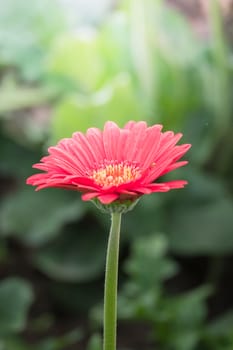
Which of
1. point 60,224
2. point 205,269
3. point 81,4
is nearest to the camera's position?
point 60,224

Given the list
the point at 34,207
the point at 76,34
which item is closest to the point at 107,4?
the point at 76,34

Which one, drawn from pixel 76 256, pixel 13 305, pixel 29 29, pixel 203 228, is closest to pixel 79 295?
pixel 76 256

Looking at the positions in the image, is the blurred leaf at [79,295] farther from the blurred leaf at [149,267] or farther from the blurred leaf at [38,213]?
the blurred leaf at [149,267]

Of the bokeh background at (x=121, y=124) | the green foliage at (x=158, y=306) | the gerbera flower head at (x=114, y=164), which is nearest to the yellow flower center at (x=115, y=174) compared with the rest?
the gerbera flower head at (x=114, y=164)

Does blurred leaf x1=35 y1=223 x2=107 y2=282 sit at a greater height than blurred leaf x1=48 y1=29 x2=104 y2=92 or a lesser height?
lesser

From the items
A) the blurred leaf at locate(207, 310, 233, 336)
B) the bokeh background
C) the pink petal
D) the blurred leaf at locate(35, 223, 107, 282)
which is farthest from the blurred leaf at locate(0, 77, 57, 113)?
the pink petal

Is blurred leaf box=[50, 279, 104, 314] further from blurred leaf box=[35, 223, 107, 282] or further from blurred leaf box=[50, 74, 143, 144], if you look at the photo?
blurred leaf box=[50, 74, 143, 144]

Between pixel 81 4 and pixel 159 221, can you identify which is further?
pixel 81 4

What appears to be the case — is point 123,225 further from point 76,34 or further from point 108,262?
point 108,262
